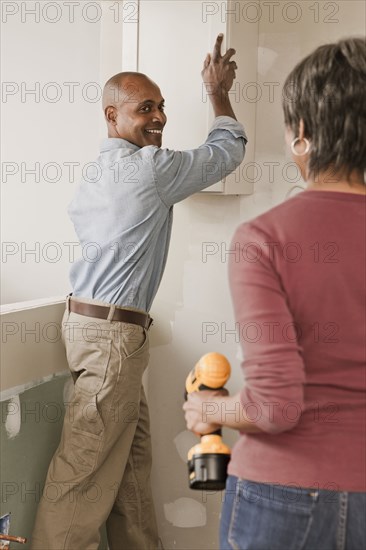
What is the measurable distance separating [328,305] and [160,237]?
1.32 meters

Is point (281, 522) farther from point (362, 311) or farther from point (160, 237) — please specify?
point (160, 237)

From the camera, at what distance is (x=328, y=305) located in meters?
0.99

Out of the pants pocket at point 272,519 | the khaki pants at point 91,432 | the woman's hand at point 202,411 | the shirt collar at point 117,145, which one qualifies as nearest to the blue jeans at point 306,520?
the pants pocket at point 272,519

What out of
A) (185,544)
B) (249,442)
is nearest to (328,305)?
(249,442)

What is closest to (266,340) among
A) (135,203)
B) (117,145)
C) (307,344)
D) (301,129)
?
(307,344)

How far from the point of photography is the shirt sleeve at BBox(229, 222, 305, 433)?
0.96 meters

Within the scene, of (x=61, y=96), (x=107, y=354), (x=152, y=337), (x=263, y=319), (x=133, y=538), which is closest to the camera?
(x=263, y=319)

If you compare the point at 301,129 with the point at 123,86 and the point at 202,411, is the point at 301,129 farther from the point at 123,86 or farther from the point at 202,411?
the point at 123,86

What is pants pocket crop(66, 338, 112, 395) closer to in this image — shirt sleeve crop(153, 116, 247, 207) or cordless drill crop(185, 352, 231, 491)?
shirt sleeve crop(153, 116, 247, 207)

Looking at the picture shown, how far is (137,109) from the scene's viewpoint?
7.57ft

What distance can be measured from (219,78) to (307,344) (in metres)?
1.48

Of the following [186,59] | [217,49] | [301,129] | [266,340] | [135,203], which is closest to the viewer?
[266,340]

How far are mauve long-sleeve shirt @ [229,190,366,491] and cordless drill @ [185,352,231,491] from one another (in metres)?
0.13

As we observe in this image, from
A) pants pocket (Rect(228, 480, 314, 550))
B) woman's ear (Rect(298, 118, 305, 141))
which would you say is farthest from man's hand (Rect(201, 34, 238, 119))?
pants pocket (Rect(228, 480, 314, 550))
